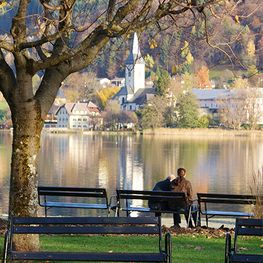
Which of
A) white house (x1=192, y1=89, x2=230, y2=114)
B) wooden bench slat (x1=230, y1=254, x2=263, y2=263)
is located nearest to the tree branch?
wooden bench slat (x1=230, y1=254, x2=263, y2=263)

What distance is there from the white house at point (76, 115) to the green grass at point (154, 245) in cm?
11067

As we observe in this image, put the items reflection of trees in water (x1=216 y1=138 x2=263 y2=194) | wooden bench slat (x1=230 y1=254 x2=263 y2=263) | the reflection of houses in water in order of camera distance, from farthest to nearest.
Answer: the reflection of houses in water → reflection of trees in water (x1=216 y1=138 x2=263 y2=194) → wooden bench slat (x1=230 y1=254 x2=263 y2=263)

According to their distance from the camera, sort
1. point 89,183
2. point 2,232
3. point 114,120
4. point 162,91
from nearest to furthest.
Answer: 1. point 2,232
2. point 89,183
3. point 162,91
4. point 114,120

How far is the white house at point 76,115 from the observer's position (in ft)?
401

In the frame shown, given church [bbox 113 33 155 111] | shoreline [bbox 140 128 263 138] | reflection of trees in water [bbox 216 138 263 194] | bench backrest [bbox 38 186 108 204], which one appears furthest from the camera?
church [bbox 113 33 155 111]

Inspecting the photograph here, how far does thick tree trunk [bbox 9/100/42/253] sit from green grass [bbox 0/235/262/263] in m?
0.97

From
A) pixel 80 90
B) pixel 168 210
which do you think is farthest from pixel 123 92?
pixel 168 210

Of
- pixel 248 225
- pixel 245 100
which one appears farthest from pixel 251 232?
pixel 245 100

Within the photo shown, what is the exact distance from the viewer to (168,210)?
11.4 m

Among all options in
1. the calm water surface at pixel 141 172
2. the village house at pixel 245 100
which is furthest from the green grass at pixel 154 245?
the village house at pixel 245 100

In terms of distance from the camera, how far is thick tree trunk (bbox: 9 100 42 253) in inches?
290

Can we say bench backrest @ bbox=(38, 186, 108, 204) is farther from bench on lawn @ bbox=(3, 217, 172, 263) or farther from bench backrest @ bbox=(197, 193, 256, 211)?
bench on lawn @ bbox=(3, 217, 172, 263)

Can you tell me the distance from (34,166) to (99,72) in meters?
165

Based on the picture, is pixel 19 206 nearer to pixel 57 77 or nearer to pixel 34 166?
pixel 34 166
